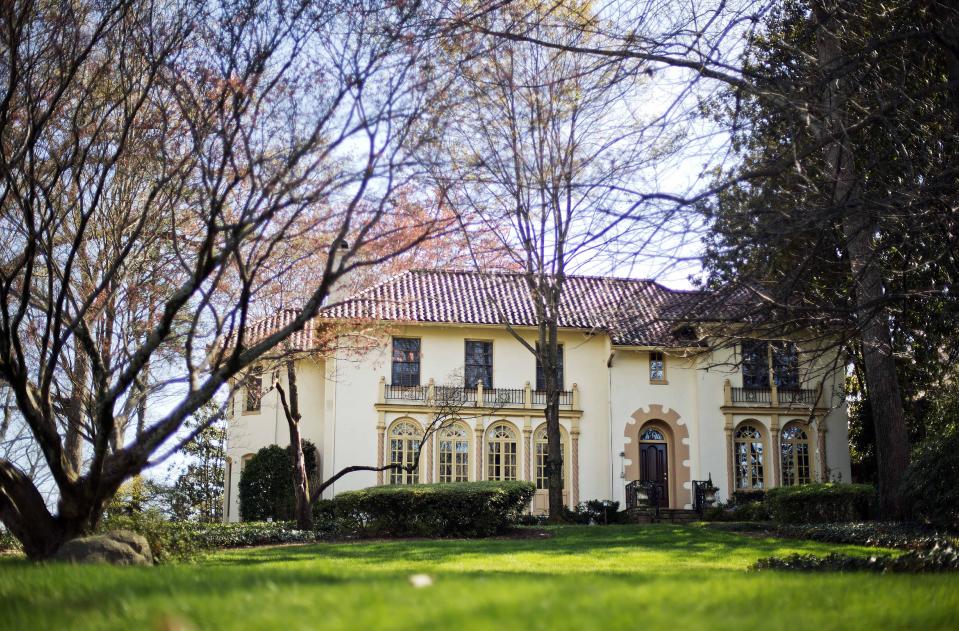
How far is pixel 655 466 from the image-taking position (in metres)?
30.7

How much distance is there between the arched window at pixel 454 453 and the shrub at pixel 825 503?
12.6 metres

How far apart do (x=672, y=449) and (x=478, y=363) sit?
7.20m

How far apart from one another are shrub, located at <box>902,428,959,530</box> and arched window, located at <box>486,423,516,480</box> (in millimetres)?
14445

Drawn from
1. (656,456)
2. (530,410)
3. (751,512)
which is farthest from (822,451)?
(530,410)

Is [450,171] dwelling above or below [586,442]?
above

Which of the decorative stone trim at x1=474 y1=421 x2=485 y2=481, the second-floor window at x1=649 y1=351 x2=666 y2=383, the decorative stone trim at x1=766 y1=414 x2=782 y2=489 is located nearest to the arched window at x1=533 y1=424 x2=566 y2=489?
the decorative stone trim at x1=474 y1=421 x2=485 y2=481

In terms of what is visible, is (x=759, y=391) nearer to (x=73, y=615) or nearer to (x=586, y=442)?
(x=586, y=442)

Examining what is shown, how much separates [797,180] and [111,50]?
783 centimetres

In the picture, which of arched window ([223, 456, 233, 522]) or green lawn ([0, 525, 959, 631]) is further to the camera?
arched window ([223, 456, 233, 522])

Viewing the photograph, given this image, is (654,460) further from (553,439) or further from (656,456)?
(553,439)

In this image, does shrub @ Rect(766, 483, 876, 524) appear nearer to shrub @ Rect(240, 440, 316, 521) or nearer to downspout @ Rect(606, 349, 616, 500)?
downspout @ Rect(606, 349, 616, 500)

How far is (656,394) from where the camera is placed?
1207 inches

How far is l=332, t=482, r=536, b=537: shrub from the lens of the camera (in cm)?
1733

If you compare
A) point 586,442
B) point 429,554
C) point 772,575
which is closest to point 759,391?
point 586,442
